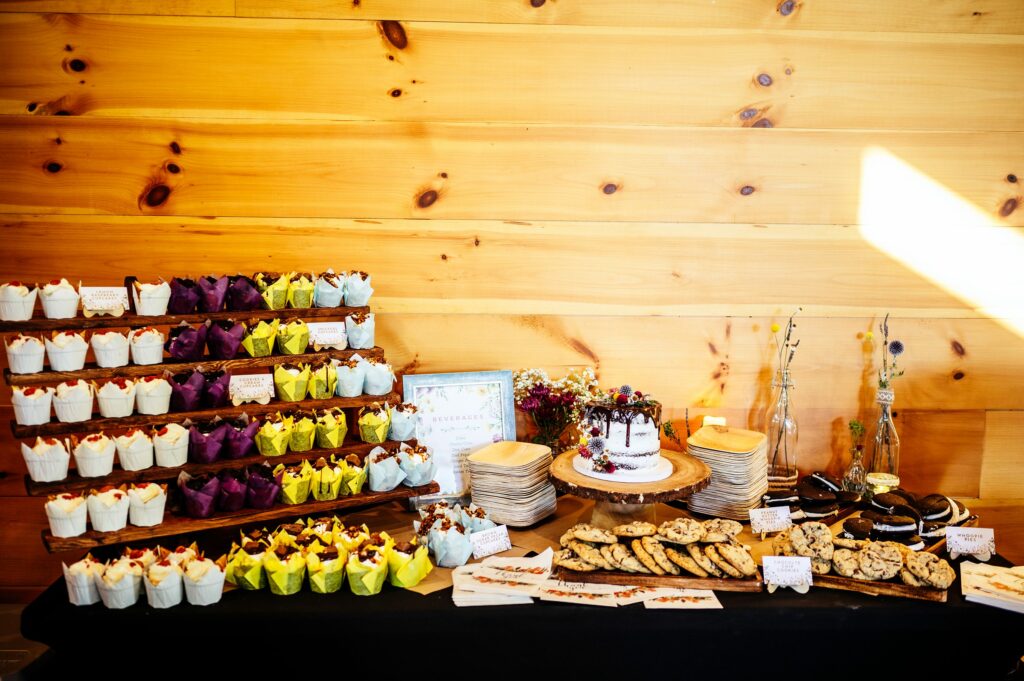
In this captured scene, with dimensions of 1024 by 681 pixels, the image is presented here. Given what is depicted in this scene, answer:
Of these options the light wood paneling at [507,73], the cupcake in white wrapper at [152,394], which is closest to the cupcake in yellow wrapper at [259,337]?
the cupcake in white wrapper at [152,394]

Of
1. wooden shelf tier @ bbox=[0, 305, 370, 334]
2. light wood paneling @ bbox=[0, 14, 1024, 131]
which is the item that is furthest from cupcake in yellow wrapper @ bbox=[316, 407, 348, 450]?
light wood paneling @ bbox=[0, 14, 1024, 131]

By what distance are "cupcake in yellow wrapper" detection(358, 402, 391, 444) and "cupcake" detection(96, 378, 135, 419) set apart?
67cm

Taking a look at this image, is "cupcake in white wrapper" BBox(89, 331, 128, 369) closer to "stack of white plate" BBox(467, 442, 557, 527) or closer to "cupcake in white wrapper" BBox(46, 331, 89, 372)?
"cupcake in white wrapper" BBox(46, 331, 89, 372)

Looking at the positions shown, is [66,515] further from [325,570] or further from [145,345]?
[325,570]

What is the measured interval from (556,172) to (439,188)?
44 cm

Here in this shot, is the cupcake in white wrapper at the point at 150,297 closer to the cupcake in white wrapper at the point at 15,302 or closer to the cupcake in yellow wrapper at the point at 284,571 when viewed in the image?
the cupcake in white wrapper at the point at 15,302

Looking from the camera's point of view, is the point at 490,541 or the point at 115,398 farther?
the point at 490,541

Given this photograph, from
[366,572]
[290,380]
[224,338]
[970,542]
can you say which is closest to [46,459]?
[224,338]

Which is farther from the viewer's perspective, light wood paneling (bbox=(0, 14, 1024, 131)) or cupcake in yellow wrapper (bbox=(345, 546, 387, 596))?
light wood paneling (bbox=(0, 14, 1024, 131))

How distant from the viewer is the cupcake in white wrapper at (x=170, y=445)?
2174 mm

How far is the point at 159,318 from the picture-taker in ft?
7.21

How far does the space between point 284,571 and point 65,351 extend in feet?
2.76

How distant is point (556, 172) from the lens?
288cm

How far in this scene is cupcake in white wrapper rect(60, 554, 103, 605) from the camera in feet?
6.68
